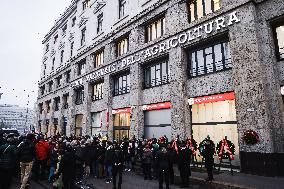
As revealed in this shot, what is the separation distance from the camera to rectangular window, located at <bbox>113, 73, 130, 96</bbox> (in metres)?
21.5

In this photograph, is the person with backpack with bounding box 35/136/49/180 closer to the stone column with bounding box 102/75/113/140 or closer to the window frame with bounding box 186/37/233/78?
the window frame with bounding box 186/37/233/78

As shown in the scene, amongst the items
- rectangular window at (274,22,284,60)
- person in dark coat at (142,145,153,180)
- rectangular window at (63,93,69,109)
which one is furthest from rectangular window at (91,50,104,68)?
rectangular window at (274,22,284,60)

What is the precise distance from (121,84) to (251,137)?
13.3 metres

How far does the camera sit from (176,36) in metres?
16.2

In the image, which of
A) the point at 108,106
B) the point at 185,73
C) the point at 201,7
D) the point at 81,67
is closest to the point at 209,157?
the point at 185,73

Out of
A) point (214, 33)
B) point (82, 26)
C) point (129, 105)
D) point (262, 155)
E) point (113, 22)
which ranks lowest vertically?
point (262, 155)

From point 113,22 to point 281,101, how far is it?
56.1 feet

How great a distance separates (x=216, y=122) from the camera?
45.2 feet

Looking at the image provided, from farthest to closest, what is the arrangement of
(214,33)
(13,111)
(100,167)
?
(13,111), (214,33), (100,167)

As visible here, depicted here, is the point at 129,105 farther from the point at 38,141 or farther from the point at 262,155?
the point at 262,155

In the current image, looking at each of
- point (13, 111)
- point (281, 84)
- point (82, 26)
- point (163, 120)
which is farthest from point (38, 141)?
point (13, 111)

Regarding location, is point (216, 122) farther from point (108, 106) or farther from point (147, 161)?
point (108, 106)

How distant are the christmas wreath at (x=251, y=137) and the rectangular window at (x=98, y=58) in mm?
17168

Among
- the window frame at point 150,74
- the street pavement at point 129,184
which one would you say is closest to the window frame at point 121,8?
the window frame at point 150,74
